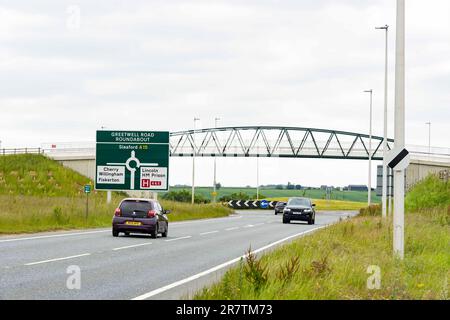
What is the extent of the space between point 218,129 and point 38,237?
78450 mm

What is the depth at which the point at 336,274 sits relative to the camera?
12977 mm

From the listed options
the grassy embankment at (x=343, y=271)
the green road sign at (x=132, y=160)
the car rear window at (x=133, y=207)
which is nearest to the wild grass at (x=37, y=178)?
the green road sign at (x=132, y=160)

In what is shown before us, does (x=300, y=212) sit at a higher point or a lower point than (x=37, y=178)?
lower

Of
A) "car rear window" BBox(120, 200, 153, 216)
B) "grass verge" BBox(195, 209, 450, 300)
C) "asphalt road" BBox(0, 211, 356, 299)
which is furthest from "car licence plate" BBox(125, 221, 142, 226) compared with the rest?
"grass verge" BBox(195, 209, 450, 300)

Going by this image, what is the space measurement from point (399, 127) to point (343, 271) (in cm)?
527

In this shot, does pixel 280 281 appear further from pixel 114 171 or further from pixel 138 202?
pixel 114 171

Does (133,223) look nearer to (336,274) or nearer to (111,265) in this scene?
(111,265)

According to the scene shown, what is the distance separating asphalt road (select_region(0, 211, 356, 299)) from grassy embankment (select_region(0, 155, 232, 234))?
5317mm

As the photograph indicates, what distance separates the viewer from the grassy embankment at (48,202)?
32781 millimetres

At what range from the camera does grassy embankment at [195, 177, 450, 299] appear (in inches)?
434

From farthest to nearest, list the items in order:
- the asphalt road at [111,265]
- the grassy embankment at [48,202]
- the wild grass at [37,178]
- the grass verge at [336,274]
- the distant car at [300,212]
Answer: the wild grass at [37,178], the distant car at [300,212], the grassy embankment at [48,202], the asphalt road at [111,265], the grass verge at [336,274]

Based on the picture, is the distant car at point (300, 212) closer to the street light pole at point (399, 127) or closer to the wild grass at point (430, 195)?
the wild grass at point (430, 195)

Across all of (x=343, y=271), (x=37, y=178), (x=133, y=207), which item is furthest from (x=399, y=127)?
(x=37, y=178)

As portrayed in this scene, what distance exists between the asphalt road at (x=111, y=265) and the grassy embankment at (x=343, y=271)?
3.28ft
